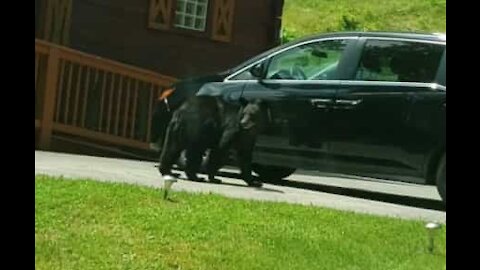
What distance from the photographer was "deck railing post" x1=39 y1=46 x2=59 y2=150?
34.6ft

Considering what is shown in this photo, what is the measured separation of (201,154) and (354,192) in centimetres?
173

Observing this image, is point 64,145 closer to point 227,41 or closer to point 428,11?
point 227,41

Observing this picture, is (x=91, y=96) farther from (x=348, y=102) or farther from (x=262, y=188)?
(x=348, y=102)

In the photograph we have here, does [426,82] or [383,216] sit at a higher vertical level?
[426,82]

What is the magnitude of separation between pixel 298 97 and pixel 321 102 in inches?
10.2

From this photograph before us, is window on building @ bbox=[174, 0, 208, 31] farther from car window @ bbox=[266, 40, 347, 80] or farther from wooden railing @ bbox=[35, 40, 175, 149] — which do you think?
car window @ bbox=[266, 40, 347, 80]

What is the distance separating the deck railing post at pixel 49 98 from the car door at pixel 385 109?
147 inches

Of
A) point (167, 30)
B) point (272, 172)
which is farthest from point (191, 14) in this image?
point (272, 172)

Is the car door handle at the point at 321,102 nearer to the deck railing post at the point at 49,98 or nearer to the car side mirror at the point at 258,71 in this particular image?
the car side mirror at the point at 258,71

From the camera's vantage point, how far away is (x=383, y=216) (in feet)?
24.1

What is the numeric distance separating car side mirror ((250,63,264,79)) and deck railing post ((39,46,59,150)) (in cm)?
273

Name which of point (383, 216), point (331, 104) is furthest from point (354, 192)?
point (383, 216)
